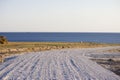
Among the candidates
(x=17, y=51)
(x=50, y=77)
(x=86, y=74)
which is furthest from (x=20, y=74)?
(x=17, y=51)

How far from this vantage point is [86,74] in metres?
25.8

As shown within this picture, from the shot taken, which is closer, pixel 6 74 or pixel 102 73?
pixel 6 74

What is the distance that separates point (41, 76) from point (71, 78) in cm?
217

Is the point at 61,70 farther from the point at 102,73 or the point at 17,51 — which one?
the point at 17,51

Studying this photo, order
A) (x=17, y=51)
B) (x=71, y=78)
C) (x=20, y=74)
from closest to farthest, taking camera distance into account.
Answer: (x=71, y=78)
(x=20, y=74)
(x=17, y=51)

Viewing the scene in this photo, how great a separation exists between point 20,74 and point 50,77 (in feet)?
8.95

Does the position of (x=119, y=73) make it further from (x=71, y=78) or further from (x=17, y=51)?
(x=17, y=51)

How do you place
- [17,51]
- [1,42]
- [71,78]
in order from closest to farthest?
[71,78] < [17,51] < [1,42]

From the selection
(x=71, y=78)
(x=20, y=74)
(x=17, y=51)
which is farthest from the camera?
(x=17, y=51)

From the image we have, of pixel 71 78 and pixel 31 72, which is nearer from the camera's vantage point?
pixel 71 78

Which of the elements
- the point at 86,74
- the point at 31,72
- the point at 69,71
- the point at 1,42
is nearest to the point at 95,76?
the point at 86,74

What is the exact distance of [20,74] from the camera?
2517cm

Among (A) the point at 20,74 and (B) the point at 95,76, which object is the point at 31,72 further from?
(B) the point at 95,76

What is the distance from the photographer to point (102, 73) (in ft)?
87.3
